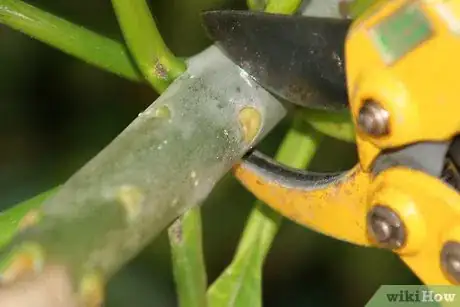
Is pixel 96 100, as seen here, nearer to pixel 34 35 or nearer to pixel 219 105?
pixel 34 35

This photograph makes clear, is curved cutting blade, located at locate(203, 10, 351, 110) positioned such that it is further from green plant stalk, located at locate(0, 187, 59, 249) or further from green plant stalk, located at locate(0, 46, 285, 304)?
green plant stalk, located at locate(0, 187, 59, 249)

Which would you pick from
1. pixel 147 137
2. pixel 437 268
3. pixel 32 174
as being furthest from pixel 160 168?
pixel 32 174

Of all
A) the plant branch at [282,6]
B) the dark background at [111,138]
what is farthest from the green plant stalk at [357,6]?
the dark background at [111,138]

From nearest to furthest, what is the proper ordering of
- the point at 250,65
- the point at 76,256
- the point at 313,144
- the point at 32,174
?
1. the point at 76,256
2. the point at 250,65
3. the point at 313,144
4. the point at 32,174

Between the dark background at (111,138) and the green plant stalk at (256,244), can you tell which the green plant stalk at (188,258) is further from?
the dark background at (111,138)

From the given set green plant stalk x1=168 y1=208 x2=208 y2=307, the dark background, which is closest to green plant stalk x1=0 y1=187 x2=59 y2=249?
green plant stalk x1=168 y1=208 x2=208 y2=307

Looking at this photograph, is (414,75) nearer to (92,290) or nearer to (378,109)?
(378,109)
